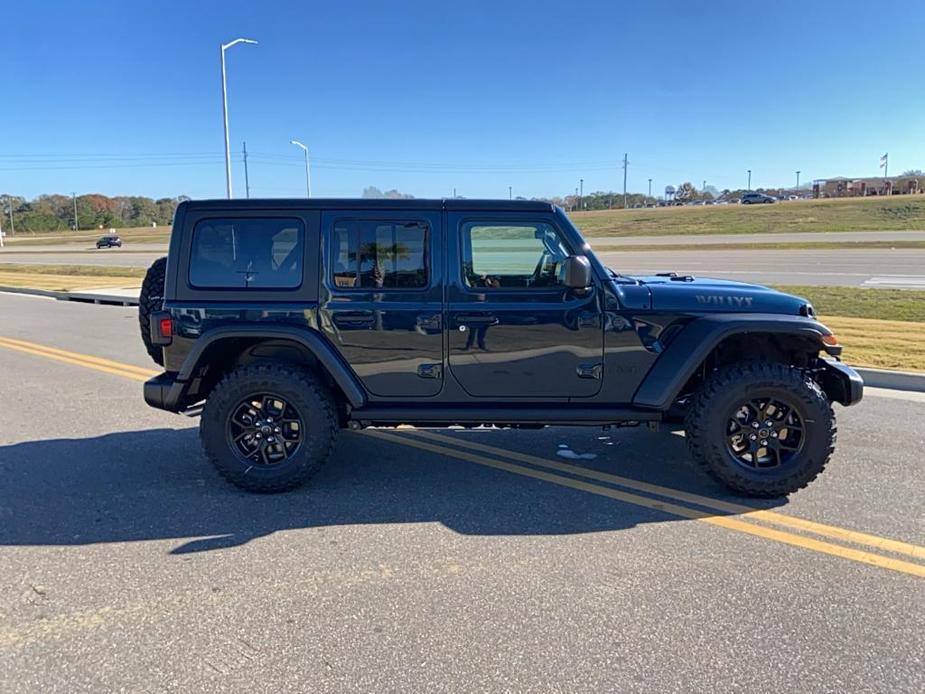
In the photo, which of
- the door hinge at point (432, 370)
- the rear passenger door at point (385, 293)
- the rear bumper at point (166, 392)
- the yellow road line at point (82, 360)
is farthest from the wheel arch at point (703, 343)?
the yellow road line at point (82, 360)

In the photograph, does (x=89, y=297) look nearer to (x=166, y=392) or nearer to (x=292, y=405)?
(x=166, y=392)

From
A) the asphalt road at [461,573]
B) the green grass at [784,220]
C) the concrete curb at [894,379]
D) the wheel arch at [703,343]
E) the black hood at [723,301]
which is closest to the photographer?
the asphalt road at [461,573]

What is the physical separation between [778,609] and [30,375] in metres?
8.71

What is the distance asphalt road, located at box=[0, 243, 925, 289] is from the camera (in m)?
17.6

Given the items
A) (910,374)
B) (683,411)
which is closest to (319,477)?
(683,411)

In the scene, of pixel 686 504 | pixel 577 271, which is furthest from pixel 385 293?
pixel 686 504

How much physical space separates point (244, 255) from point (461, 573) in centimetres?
251

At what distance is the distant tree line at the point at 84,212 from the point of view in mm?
106188

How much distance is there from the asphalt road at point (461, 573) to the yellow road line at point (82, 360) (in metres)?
2.80

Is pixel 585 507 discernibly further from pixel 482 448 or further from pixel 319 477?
pixel 319 477

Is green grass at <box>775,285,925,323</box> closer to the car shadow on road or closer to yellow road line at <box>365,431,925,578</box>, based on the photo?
the car shadow on road

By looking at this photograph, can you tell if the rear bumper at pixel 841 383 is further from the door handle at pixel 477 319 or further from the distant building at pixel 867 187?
the distant building at pixel 867 187

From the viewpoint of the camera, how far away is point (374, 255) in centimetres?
437

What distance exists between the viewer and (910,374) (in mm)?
7102
